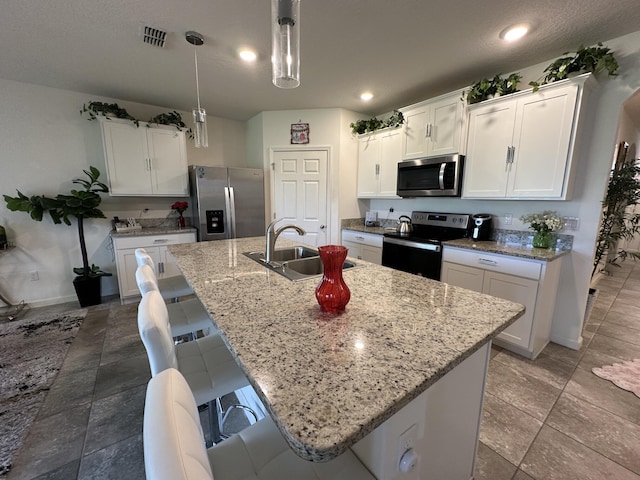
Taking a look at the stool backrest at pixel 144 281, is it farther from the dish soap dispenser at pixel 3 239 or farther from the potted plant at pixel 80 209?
the dish soap dispenser at pixel 3 239

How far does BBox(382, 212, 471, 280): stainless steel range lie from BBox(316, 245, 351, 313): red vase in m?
1.99

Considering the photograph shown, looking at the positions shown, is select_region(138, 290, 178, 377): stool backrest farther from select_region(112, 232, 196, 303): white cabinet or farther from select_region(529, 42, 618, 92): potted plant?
select_region(529, 42, 618, 92): potted plant

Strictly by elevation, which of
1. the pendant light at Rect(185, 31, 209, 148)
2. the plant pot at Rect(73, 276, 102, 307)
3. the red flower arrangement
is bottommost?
the plant pot at Rect(73, 276, 102, 307)

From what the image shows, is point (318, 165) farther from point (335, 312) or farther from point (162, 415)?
point (162, 415)

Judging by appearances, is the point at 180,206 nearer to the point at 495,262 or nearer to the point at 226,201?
the point at 226,201

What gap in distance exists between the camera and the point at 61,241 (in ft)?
11.0

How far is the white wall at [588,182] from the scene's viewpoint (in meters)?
2.07

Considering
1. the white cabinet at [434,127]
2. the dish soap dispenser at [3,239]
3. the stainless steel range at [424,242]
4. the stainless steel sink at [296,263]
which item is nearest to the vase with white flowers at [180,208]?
the dish soap dispenser at [3,239]

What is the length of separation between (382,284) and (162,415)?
107 centimetres

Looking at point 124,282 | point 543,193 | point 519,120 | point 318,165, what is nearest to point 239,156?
point 318,165

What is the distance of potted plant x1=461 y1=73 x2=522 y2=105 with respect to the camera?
93.1 inches

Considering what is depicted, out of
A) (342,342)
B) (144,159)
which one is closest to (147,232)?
(144,159)

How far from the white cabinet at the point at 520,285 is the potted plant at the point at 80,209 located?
4.05 metres

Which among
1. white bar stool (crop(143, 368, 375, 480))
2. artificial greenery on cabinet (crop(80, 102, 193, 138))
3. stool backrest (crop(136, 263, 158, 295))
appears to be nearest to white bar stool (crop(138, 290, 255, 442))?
stool backrest (crop(136, 263, 158, 295))
